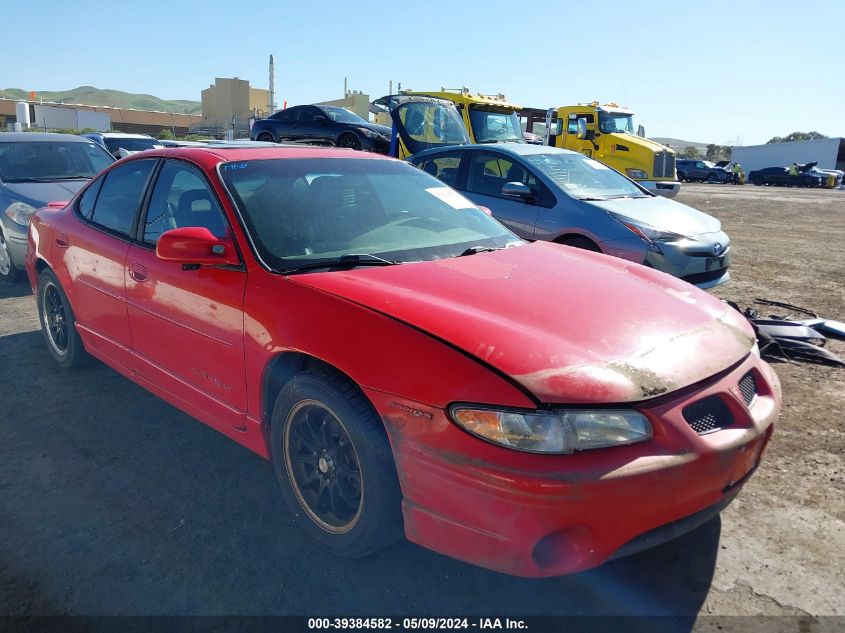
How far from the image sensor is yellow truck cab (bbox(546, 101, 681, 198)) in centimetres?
1625

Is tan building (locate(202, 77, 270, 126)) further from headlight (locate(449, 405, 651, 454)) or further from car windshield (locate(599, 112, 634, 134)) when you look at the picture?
headlight (locate(449, 405, 651, 454))

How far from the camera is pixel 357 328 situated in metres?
2.34

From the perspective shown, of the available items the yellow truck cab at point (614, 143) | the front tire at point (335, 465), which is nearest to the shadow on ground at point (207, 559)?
the front tire at point (335, 465)

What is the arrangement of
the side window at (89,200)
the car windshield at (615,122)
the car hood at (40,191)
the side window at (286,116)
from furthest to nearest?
the car windshield at (615,122), the side window at (286,116), the car hood at (40,191), the side window at (89,200)

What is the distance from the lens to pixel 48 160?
766 centimetres

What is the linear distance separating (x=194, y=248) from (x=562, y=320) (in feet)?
5.26

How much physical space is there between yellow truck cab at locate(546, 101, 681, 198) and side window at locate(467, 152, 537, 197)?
9.96 m

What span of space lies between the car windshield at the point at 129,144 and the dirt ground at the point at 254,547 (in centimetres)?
1129

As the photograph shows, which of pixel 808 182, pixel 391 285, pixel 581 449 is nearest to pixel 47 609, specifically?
pixel 391 285

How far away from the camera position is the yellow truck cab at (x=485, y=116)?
13.6 m

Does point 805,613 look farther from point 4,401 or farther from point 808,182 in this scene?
point 808,182

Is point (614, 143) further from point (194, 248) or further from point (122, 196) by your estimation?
point (194, 248)

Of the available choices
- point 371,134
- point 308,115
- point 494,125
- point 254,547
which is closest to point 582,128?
point 494,125

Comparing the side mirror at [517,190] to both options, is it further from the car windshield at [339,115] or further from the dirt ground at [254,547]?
the car windshield at [339,115]
